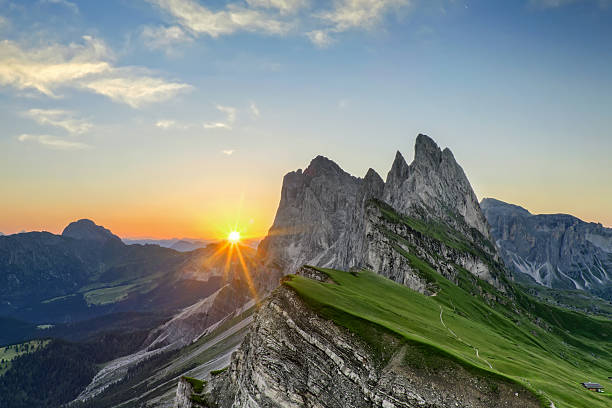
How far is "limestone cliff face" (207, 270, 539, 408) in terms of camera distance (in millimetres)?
46031

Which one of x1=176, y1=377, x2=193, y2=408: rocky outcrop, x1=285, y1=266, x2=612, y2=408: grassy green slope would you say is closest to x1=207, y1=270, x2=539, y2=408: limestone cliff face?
x1=285, y1=266, x2=612, y2=408: grassy green slope

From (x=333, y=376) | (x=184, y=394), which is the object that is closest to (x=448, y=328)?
(x=333, y=376)

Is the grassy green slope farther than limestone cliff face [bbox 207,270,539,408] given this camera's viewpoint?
Yes

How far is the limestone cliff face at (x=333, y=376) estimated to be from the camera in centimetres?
4603

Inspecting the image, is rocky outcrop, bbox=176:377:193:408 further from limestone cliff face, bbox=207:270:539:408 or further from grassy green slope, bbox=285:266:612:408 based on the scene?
grassy green slope, bbox=285:266:612:408

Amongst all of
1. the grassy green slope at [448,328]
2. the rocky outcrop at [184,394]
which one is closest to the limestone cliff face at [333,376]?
the grassy green slope at [448,328]

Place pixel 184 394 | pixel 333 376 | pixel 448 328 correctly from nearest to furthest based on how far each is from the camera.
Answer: pixel 333 376, pixel 184 394, pixel 448 328

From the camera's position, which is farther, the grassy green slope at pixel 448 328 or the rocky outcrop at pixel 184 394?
the rocky outcrop at pixel 184 394

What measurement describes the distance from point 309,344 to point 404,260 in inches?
3676

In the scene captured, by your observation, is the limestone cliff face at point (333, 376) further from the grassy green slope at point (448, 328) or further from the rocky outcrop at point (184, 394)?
the rocky outcrop at point (184, 394)

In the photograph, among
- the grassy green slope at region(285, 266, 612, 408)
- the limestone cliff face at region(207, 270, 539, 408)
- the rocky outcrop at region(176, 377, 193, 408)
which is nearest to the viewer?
the limestone cliff face at region(207, 270, 539, 408)

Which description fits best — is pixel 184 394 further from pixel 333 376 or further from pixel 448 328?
pixel 448 328

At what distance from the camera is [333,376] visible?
5081 centimetres

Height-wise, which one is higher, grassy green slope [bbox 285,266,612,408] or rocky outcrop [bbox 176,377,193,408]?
grassy green slope [bbox 285,266,612,408]
